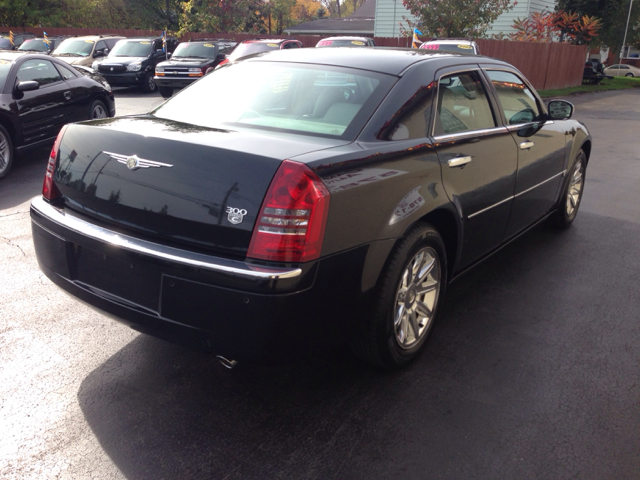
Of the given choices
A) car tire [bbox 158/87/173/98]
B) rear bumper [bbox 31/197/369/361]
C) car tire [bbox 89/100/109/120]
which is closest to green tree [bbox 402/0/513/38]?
car tire [bbox 158/87/173/98]

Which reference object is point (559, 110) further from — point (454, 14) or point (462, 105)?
point (454, 14)

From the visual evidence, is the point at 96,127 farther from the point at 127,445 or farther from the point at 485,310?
the point at 485,310

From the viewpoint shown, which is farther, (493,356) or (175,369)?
(493,356)

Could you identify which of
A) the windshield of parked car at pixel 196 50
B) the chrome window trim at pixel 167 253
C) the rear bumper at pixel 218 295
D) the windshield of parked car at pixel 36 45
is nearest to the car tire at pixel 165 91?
the windshield of parked car at pixel 196 50

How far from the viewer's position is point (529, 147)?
4.54 metres

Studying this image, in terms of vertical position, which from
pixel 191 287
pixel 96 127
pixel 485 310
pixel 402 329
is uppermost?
pixel 96 127

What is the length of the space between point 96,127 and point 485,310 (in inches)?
111

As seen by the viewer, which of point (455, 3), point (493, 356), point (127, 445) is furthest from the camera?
point (455, 3)

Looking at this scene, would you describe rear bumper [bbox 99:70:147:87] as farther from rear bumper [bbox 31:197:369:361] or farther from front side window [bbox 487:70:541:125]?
rear bumper [bbox 31:197:369:361]

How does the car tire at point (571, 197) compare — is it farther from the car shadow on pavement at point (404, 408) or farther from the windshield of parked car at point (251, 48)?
the windshield of parked car at point (251, 48)

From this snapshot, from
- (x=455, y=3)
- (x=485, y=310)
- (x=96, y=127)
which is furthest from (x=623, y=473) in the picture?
(x=455, y=3)

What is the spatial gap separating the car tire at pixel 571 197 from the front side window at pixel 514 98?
3.75 ft

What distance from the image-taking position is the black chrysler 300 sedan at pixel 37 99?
25.1ft

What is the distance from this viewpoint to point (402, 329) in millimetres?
3287
